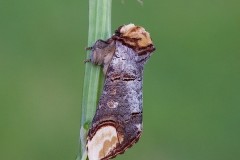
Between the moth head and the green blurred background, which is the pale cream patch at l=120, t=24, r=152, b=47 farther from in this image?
the green blurred background

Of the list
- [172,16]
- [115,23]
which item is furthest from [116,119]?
[172,16]

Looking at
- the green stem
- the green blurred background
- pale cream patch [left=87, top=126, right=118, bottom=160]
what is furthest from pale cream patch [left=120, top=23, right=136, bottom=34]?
the green blurred background

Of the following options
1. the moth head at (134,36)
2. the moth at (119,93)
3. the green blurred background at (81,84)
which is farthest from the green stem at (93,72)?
the green blurred background at (81,84)

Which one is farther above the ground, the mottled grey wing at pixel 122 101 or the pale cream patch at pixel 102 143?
the mottled grey wing at pixel 122 101

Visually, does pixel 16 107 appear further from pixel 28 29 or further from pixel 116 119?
pixel 116 119

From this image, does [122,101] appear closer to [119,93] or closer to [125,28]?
[119,93]

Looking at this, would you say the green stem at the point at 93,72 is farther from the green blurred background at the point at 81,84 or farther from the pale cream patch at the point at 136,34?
the green blurred background at the point at 81,84

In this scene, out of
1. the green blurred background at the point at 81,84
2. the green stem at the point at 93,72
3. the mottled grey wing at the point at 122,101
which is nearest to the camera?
the green stem at the point at 93,72
